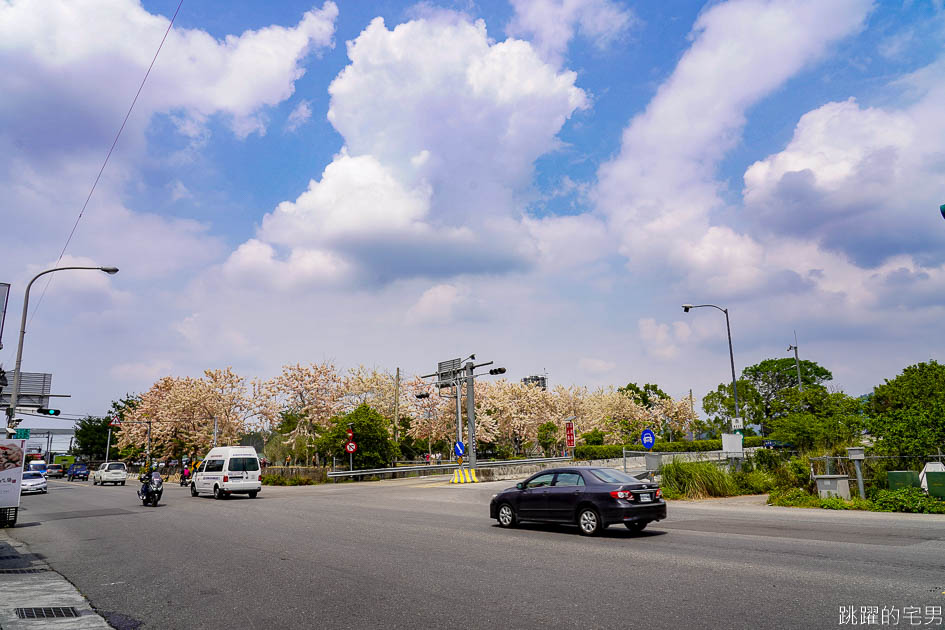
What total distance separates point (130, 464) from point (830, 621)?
88445mm

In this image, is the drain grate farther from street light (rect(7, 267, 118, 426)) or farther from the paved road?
Answer: street light (rect(7, 267, 118, 426))

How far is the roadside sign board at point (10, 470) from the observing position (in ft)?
50.2

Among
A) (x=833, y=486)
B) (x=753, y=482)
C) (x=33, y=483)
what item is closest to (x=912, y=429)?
(x=833, y=486)

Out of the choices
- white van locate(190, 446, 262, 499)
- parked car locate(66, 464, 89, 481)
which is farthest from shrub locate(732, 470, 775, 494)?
parked car locate(66, 464, 89, 481)

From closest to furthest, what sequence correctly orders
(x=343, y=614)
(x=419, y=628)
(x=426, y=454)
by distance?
(x=419, y=628), (x=343, y=614), (x=426, y=454)

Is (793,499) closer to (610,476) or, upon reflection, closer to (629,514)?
(610,476)

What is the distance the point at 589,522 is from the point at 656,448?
45255 millimetres

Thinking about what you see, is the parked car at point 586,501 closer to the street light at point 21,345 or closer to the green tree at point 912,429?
the green tree at point 912,429

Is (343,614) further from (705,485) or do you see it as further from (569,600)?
(705,485)

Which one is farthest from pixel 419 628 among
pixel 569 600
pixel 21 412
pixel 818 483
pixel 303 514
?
pixel 21 412

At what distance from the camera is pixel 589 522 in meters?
12.4

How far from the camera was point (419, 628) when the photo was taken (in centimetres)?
564

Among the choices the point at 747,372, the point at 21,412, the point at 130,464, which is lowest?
the point at 130,464

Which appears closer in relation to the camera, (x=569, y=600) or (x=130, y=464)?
(x=569, y=600)
